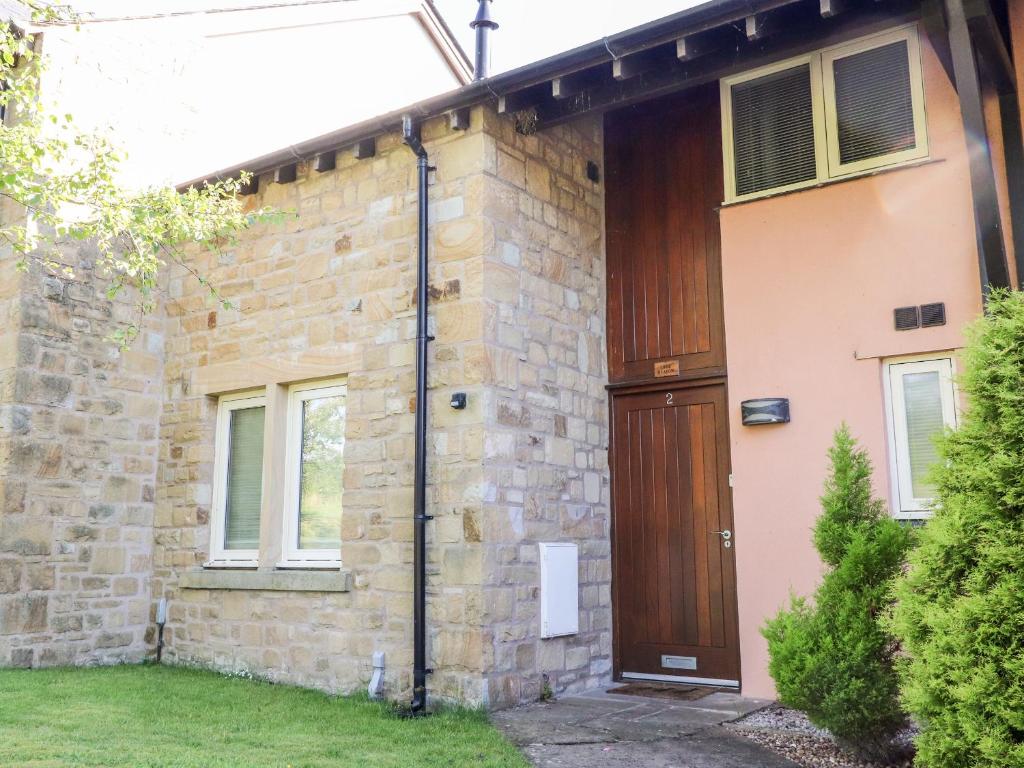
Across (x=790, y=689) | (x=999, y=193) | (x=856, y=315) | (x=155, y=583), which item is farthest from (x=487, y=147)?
(x=155, y=583)

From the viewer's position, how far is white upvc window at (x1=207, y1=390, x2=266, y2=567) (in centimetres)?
763

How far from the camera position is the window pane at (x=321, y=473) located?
7.05 meters

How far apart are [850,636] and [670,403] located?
2934 millimetres

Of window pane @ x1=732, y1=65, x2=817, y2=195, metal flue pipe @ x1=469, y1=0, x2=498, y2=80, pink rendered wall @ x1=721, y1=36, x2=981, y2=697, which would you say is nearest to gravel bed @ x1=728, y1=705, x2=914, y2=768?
pink rendered wall @ x1=721, y1=36, x2=981, y2=697

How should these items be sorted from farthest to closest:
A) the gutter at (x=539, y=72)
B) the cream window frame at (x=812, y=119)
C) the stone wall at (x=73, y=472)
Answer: the stone wall at (x=73, y=472) → the cream window frame at (x=812, y=119) → the gutter at (x=539, y=72)

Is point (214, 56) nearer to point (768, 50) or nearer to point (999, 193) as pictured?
point (768, 50)

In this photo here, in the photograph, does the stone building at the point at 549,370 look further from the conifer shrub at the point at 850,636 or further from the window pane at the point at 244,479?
the conifer shrub at the point at 850,636

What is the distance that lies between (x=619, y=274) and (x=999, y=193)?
9.35 ft

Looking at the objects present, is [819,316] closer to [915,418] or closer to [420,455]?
[915,418]

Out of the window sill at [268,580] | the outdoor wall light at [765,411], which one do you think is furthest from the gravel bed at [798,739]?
the window sill at [268,580]

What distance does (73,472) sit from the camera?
7.58 metres

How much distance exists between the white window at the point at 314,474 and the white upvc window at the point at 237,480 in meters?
0.42

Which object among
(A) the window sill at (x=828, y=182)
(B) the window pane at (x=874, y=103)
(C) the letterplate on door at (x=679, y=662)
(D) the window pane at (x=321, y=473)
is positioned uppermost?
(B) the window pane at (x=874, y=103)

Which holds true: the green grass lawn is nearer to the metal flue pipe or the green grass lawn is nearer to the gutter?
the gutter
